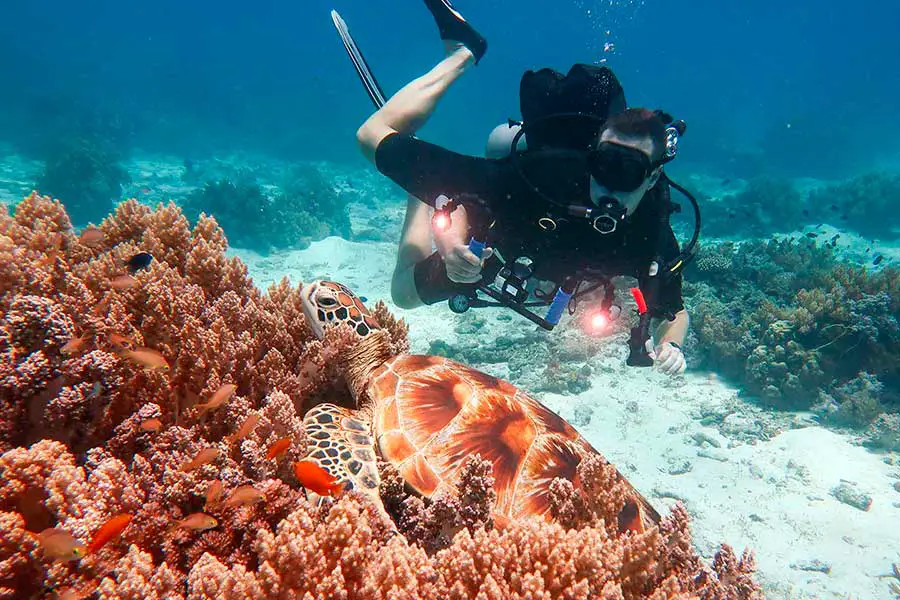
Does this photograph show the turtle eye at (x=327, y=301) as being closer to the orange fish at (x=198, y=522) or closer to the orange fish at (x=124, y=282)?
the orange fish at (x=124, y=282)

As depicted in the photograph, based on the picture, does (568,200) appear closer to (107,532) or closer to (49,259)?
(107,532)

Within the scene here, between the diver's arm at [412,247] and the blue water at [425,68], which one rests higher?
the blue water at [425,68]

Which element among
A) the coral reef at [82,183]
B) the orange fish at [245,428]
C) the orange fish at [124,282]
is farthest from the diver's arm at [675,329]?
the coral reef at [82,183]

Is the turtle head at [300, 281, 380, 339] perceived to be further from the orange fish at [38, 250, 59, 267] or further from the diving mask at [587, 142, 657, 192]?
the diving mask at [587, 142, 657, 192]

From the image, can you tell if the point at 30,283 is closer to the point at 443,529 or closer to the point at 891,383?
the point at 443,529

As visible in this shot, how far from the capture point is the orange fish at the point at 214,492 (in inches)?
68.9

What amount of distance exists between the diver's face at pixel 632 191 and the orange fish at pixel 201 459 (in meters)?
2.97

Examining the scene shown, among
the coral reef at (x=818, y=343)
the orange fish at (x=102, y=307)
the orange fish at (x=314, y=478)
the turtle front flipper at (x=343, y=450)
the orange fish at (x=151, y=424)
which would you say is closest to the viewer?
the orange fish at (x=314, y=478)

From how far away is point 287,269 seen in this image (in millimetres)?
12195

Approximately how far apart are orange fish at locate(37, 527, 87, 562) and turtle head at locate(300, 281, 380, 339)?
1793mm

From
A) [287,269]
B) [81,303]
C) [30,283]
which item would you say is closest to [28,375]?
[81,303]

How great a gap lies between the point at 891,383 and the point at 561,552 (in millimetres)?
9394

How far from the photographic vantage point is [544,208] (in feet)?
12.2

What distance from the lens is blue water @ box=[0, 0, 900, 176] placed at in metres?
31.9
